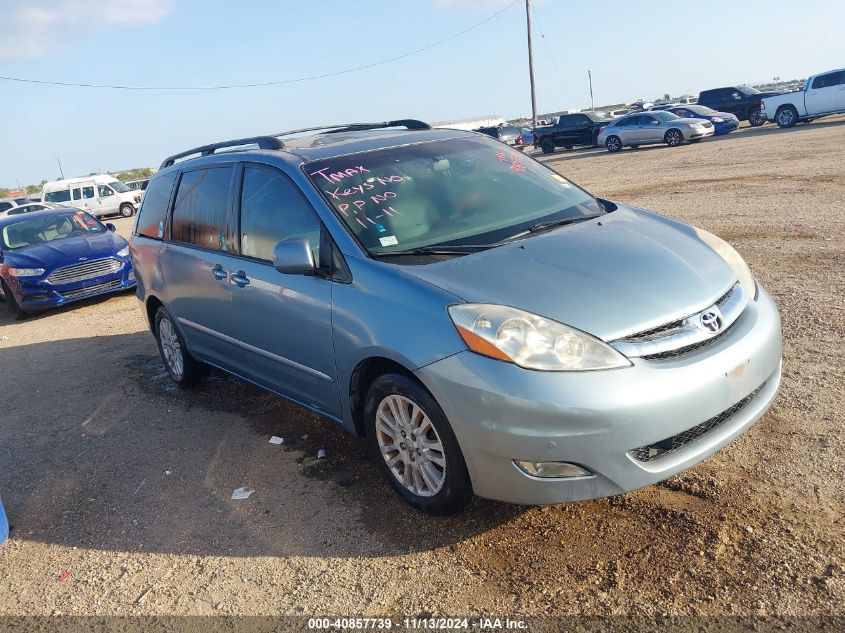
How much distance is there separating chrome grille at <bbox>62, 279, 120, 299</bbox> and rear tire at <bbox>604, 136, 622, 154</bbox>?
21380mm

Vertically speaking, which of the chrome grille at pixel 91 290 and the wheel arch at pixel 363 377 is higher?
the wheel arch at pixel 363 377

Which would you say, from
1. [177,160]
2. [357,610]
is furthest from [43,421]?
[357,610]

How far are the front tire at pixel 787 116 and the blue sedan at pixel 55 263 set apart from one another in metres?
23.1

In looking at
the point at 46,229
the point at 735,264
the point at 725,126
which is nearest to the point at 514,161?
the point at 735,264

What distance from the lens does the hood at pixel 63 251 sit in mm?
10375

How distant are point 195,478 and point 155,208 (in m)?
2.62

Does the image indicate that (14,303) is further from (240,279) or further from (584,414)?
(584,414)

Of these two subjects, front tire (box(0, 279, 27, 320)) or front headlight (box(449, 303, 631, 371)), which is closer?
front headlight (box(449, 303, 631, 371))

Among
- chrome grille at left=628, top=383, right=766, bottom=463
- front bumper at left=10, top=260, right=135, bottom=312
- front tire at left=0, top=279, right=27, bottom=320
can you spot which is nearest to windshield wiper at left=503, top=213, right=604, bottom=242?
chrome grille at left=628, top=383, right=766, bottom=463

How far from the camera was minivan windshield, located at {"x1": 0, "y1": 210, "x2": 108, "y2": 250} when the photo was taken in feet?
36.9

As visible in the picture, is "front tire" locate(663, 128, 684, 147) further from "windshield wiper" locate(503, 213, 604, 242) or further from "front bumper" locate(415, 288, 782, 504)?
"front bumper" locate(415, 288, 782, 504)

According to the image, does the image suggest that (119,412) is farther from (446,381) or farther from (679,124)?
(679,124)

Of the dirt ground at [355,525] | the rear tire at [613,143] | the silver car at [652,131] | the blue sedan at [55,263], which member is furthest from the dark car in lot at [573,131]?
the dirt ground at [355,525]

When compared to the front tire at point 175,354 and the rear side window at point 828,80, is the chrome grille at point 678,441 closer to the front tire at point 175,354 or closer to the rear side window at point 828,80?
the front tire at point 175,354
